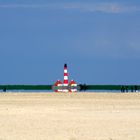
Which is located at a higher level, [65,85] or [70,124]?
[65,85]

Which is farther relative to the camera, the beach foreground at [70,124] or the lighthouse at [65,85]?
the lighthouse at [65,85]

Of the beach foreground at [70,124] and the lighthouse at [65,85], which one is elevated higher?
the lighthouse at [65,85]

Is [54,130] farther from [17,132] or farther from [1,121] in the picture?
[1,121]

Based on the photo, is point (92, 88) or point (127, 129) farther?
point (92, 88)

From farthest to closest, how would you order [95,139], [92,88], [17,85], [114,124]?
[17,85]
[92,88]
[114,124]
[95,139]

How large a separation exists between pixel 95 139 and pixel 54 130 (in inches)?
70.0

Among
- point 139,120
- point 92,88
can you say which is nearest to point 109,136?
point 139,120

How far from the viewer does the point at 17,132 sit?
14.7 metres

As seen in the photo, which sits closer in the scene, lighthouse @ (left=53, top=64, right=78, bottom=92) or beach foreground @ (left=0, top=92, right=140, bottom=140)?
beach foreground @ (left=0, top=92, right=140, bottom=140)

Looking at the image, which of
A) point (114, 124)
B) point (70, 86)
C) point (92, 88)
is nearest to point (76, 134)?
point (114, 124)

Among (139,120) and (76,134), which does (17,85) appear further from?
(76,134)

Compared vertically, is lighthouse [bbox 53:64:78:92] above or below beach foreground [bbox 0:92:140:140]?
above

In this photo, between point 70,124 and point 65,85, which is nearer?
point 70,124

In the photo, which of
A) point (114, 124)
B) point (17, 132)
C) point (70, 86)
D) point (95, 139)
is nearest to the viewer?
point (95, 139)
